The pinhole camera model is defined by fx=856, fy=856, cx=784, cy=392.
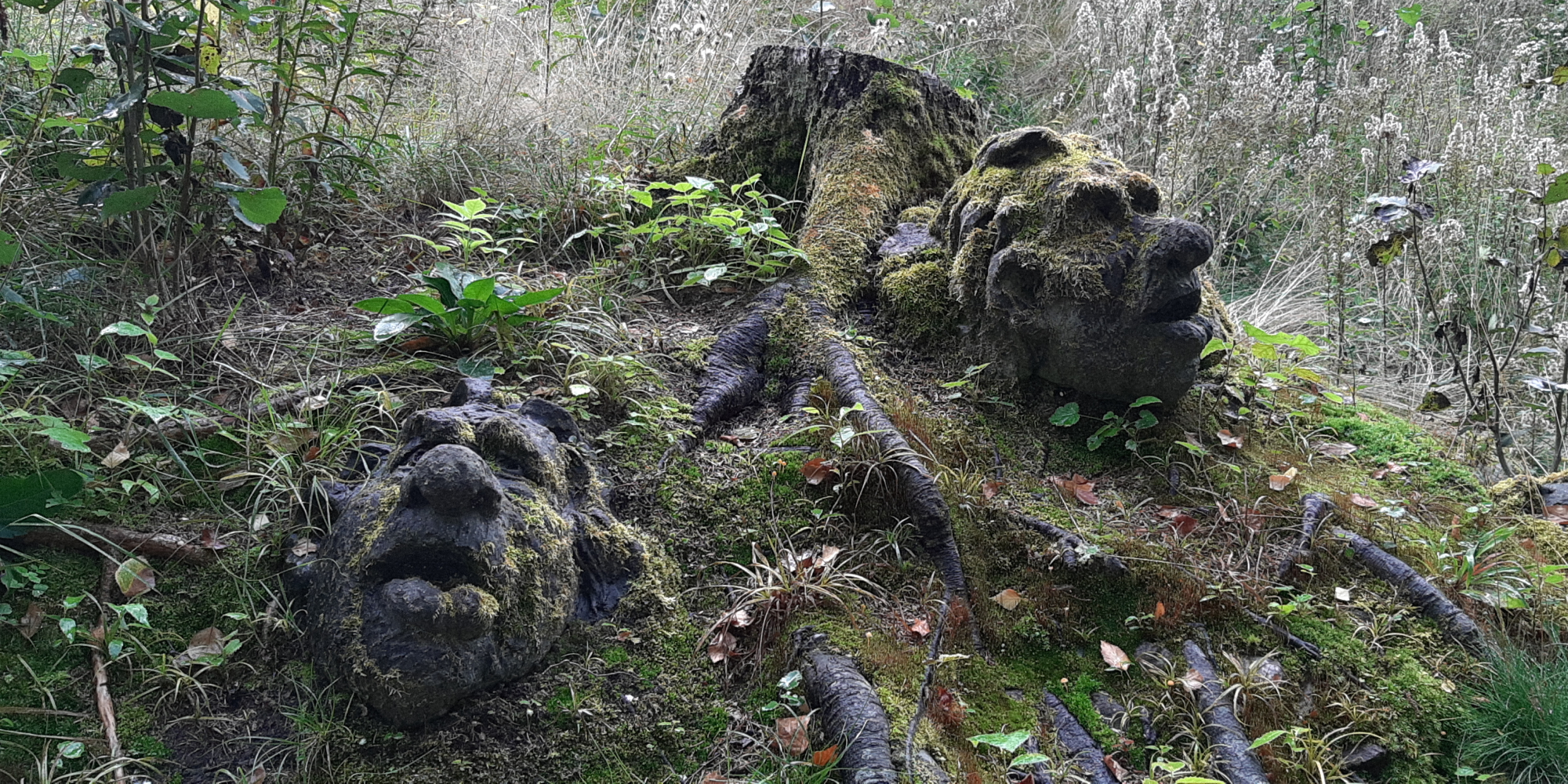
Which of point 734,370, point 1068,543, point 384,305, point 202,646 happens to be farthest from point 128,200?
point 1068,543

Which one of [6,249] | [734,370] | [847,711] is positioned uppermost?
[6,249]

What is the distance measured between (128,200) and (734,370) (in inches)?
74.2

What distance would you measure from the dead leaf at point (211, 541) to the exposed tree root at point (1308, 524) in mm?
2972

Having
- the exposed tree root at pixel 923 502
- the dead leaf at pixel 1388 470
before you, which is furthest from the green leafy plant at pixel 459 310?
the dead leaf at pixel 1388 470

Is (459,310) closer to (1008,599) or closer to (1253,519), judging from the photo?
(1008,599)

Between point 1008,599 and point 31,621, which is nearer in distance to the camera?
point 31,621


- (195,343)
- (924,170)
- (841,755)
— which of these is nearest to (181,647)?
(195,343)

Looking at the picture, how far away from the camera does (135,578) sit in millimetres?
2049

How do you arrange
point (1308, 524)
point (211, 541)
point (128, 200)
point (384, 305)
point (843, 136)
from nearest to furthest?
point (211, 541) → point (128, 200) → point (1308, 524) → point (384, 305) → point (843, 136)

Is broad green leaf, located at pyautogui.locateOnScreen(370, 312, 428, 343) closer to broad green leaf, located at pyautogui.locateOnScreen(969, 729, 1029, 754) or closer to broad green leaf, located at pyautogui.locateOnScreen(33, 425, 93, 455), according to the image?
broad green leaf, located at pyautogui.locateOnScreen(33, 425, 93, 455)

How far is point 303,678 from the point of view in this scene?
1943mm

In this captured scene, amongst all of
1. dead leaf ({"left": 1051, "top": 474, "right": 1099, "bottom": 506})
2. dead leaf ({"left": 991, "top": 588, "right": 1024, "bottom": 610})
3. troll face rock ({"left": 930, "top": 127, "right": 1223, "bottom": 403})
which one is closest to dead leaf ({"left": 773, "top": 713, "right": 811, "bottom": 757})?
dead leaf ({"left": 991, "top": 588, "right": 1024, "bottom": 610})

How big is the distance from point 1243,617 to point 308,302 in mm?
3397

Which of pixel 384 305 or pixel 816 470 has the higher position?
pixel 384 305
